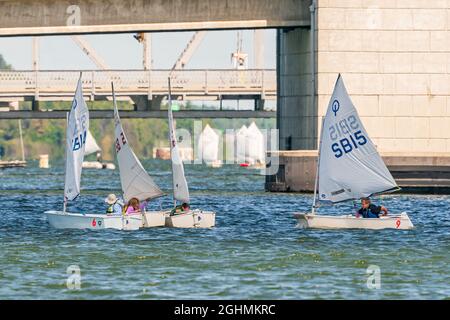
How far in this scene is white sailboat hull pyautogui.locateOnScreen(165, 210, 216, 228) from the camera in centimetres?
5378

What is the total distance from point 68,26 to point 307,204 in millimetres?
18970

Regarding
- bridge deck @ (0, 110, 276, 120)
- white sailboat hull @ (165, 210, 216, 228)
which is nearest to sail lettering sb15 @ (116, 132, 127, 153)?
white sailboat hull @ (165, 210, 216, 228)

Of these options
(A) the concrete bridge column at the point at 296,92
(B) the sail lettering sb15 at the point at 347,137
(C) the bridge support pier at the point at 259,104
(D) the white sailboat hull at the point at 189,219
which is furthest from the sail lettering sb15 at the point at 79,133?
(C) the bridge support pier at the point at 259,104

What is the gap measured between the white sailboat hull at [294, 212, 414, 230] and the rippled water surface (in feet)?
0.92

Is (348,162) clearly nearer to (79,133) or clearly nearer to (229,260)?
(79,133)

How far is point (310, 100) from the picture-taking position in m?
79.9

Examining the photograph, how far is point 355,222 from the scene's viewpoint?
52562 millimetres

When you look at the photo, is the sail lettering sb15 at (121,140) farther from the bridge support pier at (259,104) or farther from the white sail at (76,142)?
the bridge support pier at (259,104)

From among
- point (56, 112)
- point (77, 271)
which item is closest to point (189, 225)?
point (77, 271)

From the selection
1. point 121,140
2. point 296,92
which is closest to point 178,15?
point 296,92

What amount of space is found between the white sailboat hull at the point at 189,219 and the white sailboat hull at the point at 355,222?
3356 millimetres

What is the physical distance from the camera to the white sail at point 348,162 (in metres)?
53.7

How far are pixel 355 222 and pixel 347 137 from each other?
3.34 metres

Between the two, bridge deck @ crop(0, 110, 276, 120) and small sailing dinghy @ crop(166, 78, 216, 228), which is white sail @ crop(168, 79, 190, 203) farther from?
bridge deck @ crop(0, 110, 276, 120)
